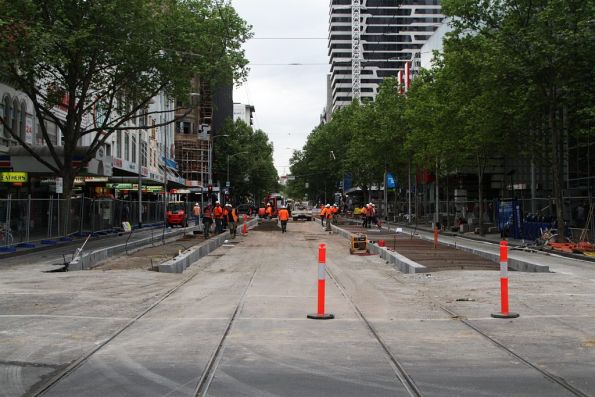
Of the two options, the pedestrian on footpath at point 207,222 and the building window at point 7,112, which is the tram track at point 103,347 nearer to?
the pedestrian on footpath at point 207,222

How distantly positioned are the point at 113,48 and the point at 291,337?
23.7 m

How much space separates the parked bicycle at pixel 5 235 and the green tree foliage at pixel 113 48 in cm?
683

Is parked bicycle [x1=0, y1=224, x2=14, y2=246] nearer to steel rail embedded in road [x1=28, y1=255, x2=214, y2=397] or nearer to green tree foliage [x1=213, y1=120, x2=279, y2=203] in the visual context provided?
steel rail embedded in road [x1=28, y1=255, x2=214, y2=397]

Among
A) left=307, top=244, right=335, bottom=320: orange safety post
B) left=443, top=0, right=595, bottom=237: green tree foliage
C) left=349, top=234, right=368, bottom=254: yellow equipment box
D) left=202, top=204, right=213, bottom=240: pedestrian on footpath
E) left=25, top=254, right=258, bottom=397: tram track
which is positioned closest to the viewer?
left=25, top=254, right=258, bottom=397: tram track

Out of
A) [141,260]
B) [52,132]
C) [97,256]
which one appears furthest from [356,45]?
[97,256]

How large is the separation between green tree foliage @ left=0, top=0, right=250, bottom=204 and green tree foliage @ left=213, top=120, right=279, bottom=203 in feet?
192

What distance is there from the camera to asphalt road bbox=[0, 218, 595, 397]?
607cm

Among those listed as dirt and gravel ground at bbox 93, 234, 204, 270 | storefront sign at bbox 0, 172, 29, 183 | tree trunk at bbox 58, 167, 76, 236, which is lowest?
dirt and gravel ground at bbox 93, 234, 204, 270

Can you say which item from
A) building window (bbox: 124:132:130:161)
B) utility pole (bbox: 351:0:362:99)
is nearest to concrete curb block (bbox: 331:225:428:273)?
building window (bbox: 124:132:130:161)

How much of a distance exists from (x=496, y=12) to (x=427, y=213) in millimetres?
38588

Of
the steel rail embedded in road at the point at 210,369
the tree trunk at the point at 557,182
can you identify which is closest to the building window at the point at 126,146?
the tree trunk at the point at 557,182

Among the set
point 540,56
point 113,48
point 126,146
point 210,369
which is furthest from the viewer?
point 126,146

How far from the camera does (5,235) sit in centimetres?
2305

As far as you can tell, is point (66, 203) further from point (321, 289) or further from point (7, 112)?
point (321, 289)
